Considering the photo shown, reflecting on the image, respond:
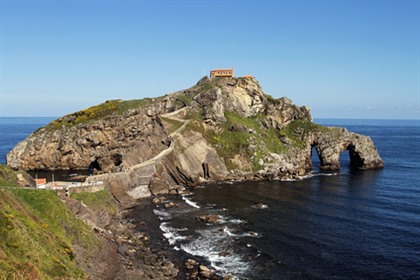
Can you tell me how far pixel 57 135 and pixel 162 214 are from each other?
70173 millimetres

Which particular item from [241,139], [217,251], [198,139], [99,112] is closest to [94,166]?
[99,112]

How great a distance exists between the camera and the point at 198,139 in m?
117

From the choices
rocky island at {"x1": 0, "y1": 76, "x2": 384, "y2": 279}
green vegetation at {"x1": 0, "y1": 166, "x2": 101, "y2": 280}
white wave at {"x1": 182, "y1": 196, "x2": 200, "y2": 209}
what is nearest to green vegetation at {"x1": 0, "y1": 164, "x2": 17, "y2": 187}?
rocky island at {"x1": 0, "y1": 76, "x2": 384, "y2": 279}

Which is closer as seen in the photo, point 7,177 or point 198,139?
point 7,177

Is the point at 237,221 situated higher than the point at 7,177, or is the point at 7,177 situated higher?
the point at 7,177

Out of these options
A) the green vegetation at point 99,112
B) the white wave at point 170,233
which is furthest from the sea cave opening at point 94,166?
the white wave at point 170,233

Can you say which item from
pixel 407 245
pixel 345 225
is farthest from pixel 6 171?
pixel 407 245

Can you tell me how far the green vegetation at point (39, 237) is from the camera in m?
34.9

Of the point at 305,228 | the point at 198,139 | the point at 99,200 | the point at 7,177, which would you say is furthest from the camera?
the point at 198,139

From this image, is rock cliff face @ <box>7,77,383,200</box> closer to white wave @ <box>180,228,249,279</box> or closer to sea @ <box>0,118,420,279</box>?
sea @ <box>0,118,420,279</box>

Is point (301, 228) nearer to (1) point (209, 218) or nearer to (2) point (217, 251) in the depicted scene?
(1) point (209, 218)

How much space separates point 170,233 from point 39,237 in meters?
29.2

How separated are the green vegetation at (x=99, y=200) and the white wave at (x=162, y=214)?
30.0ft

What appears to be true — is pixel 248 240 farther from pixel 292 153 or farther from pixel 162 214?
pixel 292 153
